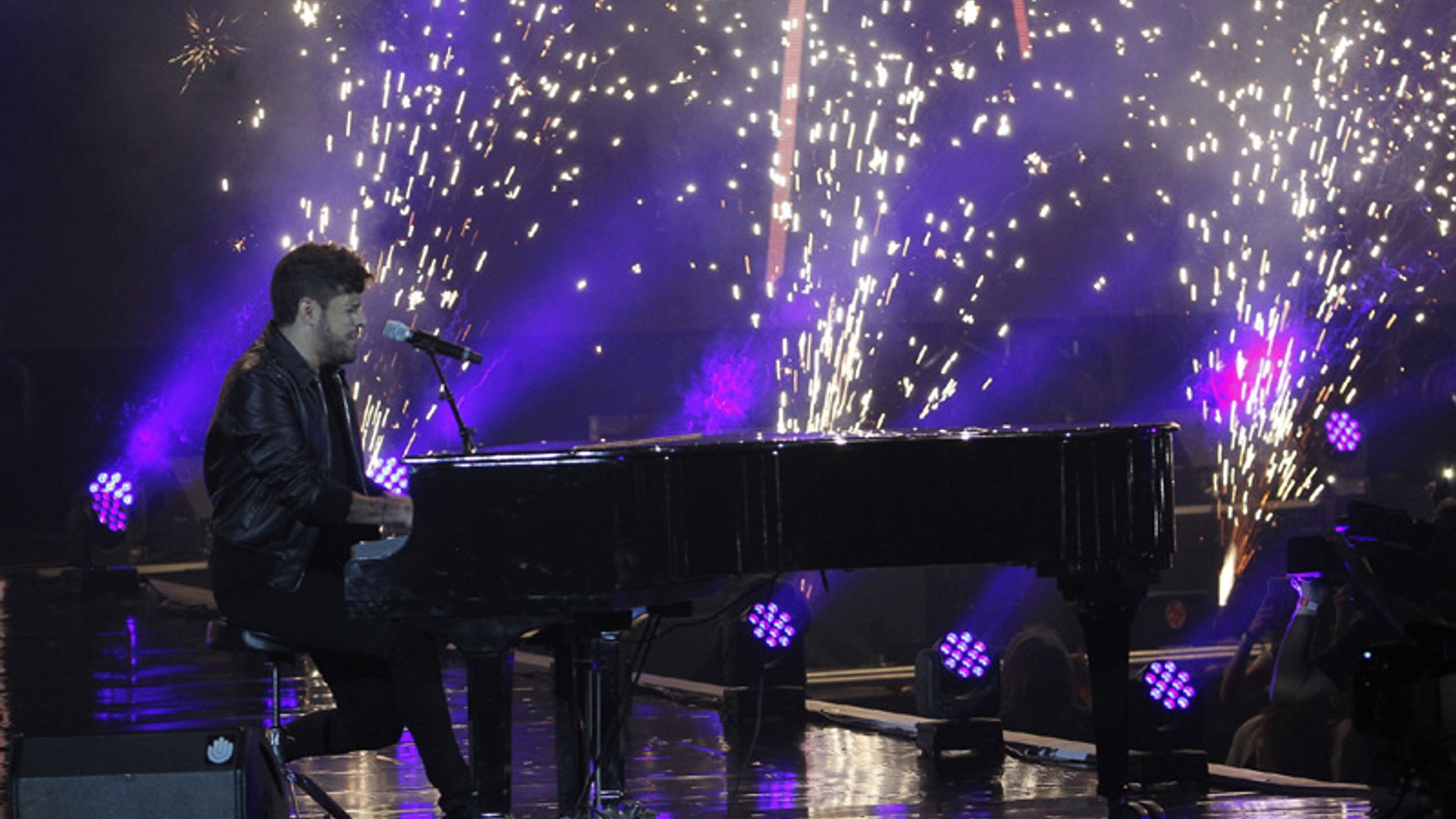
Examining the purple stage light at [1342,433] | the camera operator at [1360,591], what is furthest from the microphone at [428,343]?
the purple stage light at [1342,433]

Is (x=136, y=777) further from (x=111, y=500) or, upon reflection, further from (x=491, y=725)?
(x=111, y=500)

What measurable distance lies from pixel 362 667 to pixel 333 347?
0.80 m

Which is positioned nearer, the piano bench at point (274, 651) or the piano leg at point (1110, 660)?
the piano bench at point (274, 651)

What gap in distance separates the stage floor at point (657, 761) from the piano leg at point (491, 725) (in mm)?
669

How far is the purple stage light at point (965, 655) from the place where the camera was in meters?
6.82

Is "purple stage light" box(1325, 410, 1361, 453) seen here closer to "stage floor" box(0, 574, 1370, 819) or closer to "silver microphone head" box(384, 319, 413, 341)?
"stage floor" box(0, 574, 1370, 819)

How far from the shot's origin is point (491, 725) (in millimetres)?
4449

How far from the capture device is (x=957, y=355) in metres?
22.6

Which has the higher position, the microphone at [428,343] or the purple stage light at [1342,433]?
the purple stage light at [1342,433]

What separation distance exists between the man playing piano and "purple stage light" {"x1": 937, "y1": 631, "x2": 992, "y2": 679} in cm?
266

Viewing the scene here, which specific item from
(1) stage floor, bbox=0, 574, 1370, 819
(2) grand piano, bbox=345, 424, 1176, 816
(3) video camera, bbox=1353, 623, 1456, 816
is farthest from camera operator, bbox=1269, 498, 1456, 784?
(3) video camera, bbox=1353, 623, 1456, 816

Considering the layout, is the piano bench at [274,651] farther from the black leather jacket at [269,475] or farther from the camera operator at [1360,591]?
the camera operator at [1360,591]

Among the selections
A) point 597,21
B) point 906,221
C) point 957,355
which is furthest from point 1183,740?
point 957,355

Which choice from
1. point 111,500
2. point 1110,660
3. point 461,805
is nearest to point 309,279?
point 461,805
